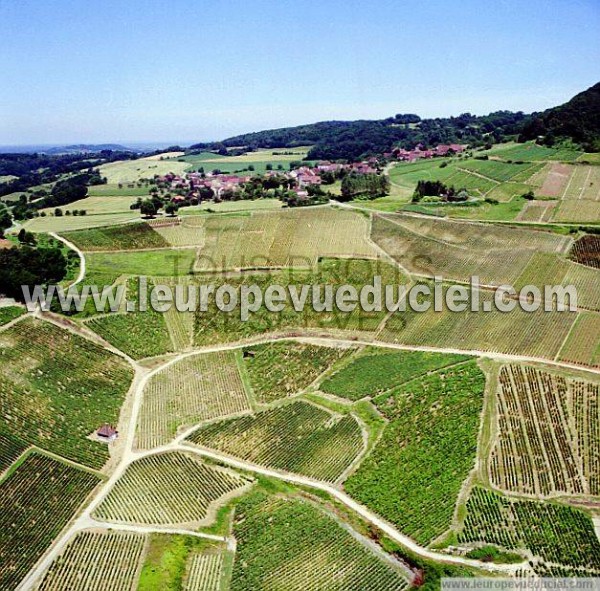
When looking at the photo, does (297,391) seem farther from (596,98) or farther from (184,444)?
(596,98)

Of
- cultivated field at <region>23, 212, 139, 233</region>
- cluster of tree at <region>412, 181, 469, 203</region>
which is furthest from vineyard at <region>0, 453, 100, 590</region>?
cluster of tree at <region>412, 181, 469, 203</region>

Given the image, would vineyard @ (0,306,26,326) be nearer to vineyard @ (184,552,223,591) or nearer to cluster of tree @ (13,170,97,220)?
vineyard @ (184,552,223,591)

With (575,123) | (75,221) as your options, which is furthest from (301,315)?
(575,123)

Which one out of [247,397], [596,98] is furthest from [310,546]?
[596,98]

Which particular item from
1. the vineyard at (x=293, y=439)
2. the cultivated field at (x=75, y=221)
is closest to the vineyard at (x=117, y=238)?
the cultivated field at (x=75, y=221)

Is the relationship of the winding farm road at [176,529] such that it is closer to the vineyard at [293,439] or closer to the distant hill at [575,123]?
the vineyard at [293,439]
